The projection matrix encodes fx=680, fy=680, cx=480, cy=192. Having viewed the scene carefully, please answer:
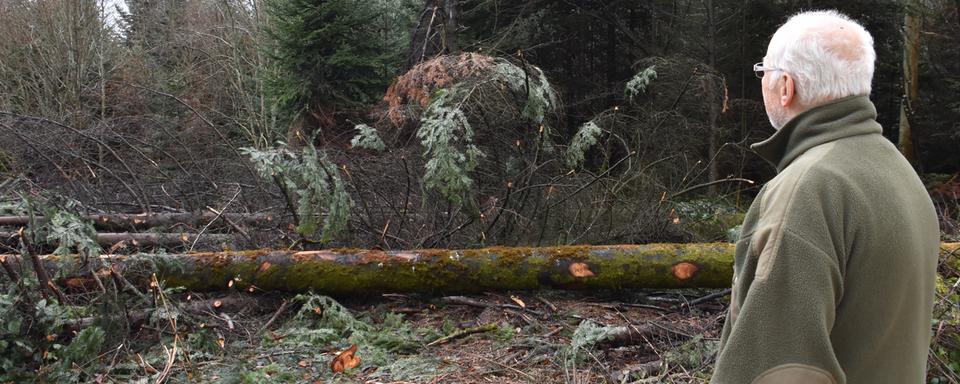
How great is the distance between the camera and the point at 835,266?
1.48 metres

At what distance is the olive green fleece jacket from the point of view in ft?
4.85

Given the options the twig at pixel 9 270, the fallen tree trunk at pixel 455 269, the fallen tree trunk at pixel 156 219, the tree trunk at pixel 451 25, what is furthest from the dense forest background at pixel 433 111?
the twig at pixel 9 270

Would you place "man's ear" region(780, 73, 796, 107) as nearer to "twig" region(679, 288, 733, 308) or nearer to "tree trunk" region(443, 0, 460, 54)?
"twig" region(679, 288, 733, 308)

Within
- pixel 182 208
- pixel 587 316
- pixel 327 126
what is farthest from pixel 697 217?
pixel 327 126

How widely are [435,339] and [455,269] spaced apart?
64cm

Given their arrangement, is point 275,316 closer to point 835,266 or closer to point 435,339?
point 435,339

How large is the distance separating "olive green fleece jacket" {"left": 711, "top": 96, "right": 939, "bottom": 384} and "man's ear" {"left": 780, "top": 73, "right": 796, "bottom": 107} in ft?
0.17

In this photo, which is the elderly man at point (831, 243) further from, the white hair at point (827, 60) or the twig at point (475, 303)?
the twig at point (475, 303)

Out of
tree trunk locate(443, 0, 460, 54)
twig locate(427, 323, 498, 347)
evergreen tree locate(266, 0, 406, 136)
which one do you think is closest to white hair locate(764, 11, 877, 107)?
twig locate(427, 323, 498, 347)

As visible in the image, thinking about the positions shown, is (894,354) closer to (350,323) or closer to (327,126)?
(350,323)

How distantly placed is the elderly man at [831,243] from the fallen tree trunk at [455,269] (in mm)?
3300

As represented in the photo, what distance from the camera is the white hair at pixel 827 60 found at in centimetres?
162

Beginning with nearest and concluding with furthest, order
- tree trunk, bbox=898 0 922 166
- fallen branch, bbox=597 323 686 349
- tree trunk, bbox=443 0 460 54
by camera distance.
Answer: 1. fallen branch, bbox=597 323 686 349
2. tree trunk, bbox=443 0 460 54
3. tree trunk, bbox=898 0 922 166

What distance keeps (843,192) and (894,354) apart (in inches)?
16.6
